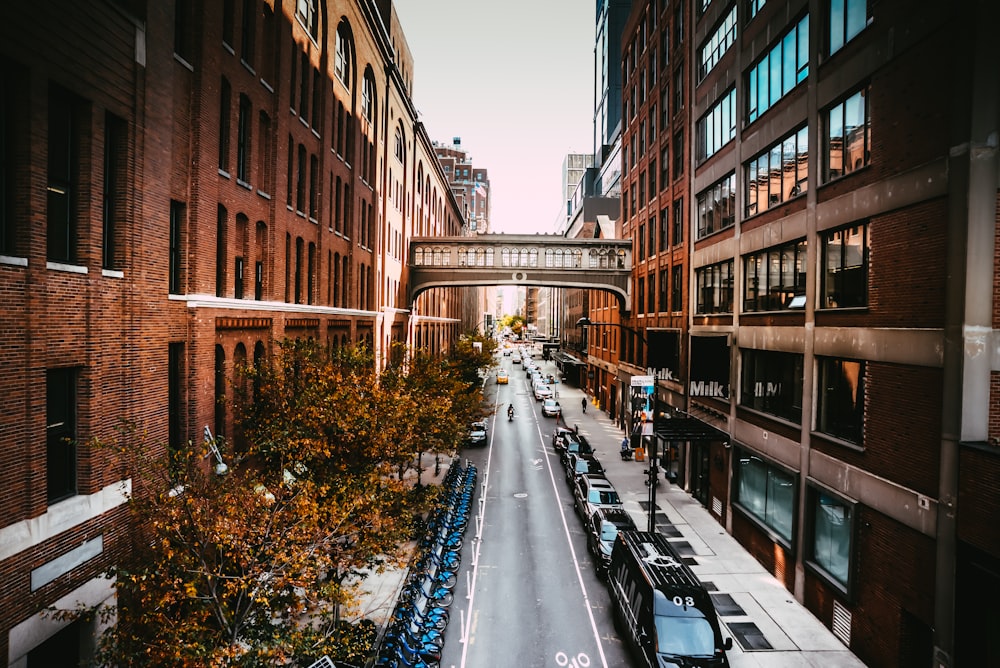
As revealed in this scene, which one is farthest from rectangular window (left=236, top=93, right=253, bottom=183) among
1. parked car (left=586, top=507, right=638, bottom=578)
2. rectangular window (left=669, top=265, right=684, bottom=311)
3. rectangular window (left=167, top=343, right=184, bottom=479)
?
rectangular window (left=669, top=265, right=684, bottom=311)

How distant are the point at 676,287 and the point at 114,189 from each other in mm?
27127

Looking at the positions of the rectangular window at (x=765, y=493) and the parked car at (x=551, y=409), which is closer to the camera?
the rectangular window at (x=765, y=493)

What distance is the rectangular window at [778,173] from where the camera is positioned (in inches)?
687

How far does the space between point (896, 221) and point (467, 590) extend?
15885mm

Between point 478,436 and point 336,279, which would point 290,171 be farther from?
point 478,436

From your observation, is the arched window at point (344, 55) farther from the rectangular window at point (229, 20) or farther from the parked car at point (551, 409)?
the parked car at point (551, 409)

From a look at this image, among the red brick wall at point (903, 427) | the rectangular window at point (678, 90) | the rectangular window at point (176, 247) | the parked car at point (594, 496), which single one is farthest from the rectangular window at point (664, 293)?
the rectangular window at point (176, 247)

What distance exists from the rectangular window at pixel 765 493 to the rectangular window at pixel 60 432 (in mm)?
19668

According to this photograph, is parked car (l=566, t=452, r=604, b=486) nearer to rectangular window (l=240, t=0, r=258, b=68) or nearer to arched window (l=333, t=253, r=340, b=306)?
arched window (l=333, t=253, r=340, b=306)

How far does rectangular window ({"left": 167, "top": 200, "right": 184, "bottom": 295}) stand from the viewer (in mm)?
15485

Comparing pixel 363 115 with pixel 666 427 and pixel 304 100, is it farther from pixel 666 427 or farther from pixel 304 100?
pixel 666 427

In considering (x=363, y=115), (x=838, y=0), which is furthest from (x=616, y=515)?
(x=363, y=115)

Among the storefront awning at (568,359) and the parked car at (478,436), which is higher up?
the storefront awning at (568,359)

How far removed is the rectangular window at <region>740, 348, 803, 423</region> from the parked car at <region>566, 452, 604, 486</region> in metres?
8.46
